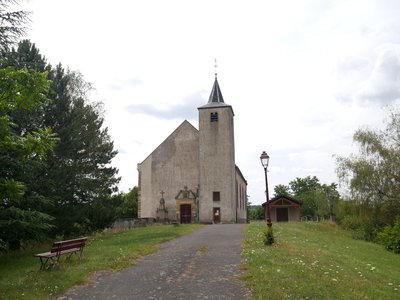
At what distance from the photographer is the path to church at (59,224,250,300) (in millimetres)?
9688

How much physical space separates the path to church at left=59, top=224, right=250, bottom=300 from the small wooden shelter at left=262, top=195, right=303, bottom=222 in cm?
3569

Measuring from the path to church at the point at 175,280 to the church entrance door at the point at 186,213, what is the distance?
26.9 meters

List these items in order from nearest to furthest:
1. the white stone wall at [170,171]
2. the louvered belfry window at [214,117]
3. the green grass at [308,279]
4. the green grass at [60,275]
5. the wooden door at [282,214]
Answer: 1. the green grass at [308,279]
2. the green grass at [60,275]
3. the white stone wall at [170,171]
4. the louvered belfry window at [214,117]
5. the wooden door at [282,214]

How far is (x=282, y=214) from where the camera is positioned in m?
50.4

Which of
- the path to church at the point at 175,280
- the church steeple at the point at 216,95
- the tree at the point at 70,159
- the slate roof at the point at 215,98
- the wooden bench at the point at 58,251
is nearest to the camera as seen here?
the path to church at the point at 175,280

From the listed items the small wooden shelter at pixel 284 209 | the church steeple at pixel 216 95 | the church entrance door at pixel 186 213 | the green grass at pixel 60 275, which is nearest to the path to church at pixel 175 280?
the green grass at pixel 60 275

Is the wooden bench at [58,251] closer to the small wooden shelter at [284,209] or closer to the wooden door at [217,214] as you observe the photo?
the wooden door at [217,214]

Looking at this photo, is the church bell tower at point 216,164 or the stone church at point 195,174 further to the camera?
the stone church at point 195,174

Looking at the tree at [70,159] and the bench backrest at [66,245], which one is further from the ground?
the tree at [70,159]

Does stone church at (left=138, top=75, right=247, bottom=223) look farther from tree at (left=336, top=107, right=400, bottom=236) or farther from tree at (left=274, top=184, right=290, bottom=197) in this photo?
tree at (left=274, top=184, right=290, bottom=197)

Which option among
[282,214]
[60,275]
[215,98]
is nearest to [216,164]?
[215,98]

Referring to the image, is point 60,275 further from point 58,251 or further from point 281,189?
point 281,189

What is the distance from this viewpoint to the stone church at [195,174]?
42.0 m

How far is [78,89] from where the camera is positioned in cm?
3200
